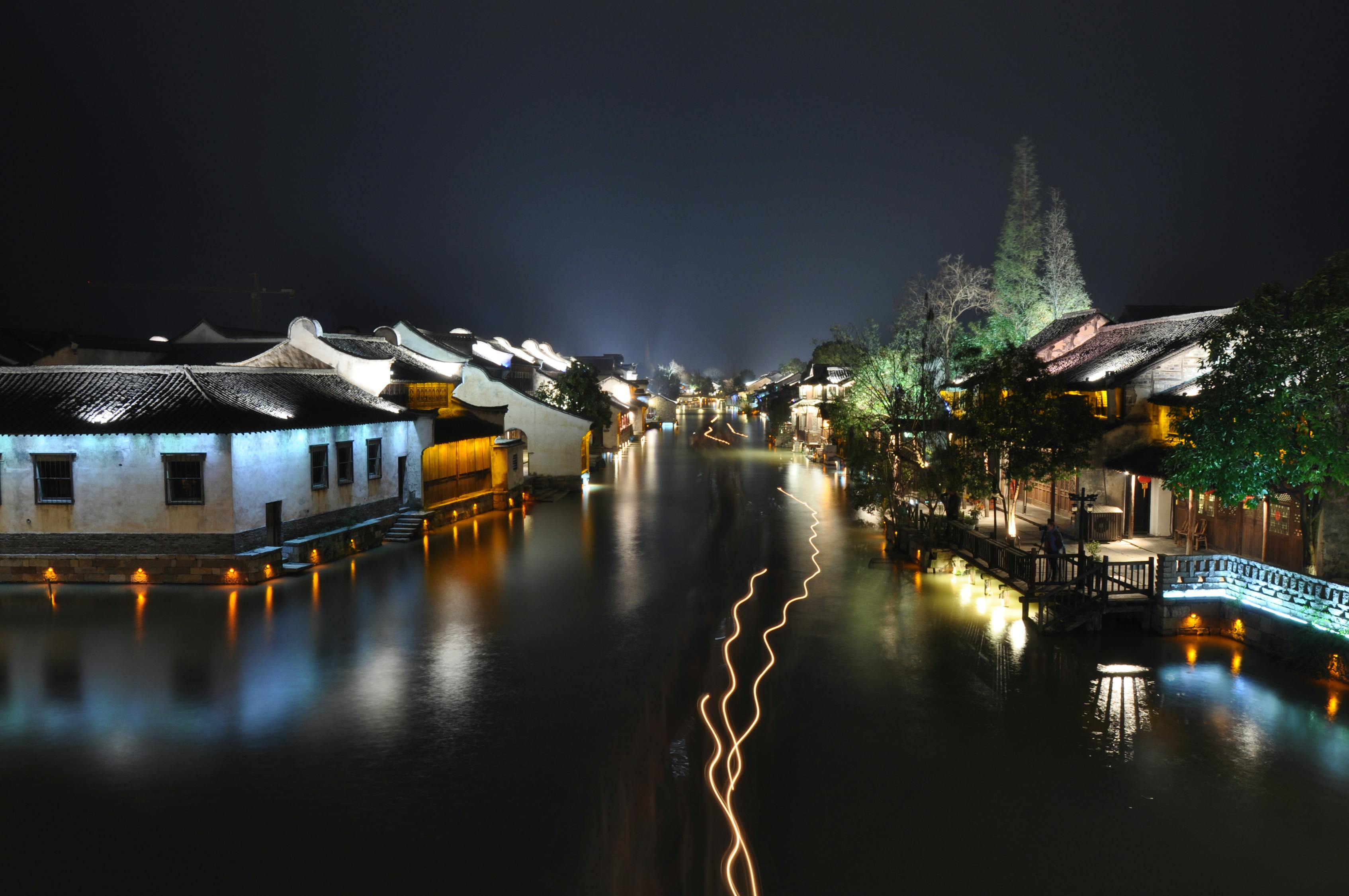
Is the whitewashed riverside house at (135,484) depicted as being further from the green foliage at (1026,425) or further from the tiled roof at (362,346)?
the green foliage at (1026,425)

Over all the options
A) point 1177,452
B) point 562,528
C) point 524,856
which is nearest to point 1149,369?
point 1177,452

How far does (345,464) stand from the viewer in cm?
2530

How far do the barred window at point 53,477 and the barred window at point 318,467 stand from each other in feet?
18.3

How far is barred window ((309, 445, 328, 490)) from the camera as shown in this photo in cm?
2362

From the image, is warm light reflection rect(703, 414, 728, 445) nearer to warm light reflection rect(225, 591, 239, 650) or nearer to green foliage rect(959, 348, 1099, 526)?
green foliage rect(959, 348, 1099, 526)

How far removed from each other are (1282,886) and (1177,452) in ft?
35.9

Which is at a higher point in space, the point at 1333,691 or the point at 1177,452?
the point at 1177,452

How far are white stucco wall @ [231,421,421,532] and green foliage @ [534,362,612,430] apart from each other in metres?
20.9

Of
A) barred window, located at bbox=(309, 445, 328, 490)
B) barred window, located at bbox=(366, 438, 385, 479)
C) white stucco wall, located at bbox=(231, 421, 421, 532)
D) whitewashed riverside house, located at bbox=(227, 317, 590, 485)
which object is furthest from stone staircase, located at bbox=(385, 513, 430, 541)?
barred window, located at bbox=(309, 445, 328, 490)

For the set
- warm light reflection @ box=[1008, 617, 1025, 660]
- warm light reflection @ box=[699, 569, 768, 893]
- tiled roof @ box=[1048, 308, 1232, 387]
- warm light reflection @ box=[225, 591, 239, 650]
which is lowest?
warm light reflection @ box=[699, 569, 768, 893]

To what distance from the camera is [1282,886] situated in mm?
7863

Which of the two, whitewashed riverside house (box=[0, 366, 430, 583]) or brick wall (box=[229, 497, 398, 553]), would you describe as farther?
brick wall (box=[229, 497, 398, 553])

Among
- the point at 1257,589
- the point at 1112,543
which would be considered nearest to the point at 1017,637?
the point at 1257,589

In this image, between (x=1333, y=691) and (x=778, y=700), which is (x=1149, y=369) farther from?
(x=778, y=700)
